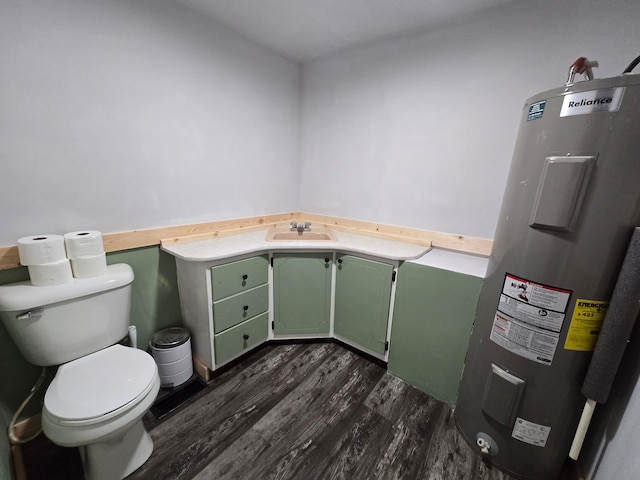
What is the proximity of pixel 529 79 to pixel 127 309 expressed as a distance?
2567 millimetres

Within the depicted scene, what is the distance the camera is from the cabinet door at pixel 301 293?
1.81 m

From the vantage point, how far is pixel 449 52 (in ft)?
5.31

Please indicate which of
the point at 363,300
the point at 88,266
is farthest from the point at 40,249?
the point at 363,300

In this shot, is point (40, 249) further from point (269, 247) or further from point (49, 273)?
point (269, 247)

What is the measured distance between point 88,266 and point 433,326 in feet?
6.10

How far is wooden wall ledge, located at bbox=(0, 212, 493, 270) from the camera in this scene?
4.66 feet

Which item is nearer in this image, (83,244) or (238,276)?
(83,244)

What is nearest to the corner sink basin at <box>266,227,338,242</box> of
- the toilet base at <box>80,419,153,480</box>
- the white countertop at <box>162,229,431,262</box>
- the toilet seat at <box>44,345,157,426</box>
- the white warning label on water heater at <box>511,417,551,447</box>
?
the white countertop at <box>162,229,431,262</box>

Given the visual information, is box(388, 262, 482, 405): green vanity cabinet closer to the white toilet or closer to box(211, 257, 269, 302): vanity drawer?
box(211, 257, 269, 302): vanity drawer

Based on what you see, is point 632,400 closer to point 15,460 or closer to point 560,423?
point 560,423

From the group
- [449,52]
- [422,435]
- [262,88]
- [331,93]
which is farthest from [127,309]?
[449,52]

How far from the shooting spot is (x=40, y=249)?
1.10 metres

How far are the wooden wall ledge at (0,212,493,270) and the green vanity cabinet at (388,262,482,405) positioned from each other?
1.45 ft

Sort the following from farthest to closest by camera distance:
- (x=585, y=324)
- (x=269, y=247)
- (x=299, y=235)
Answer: (x=299, y=235) → (x=269, y=247) → (x=585, y=324)
